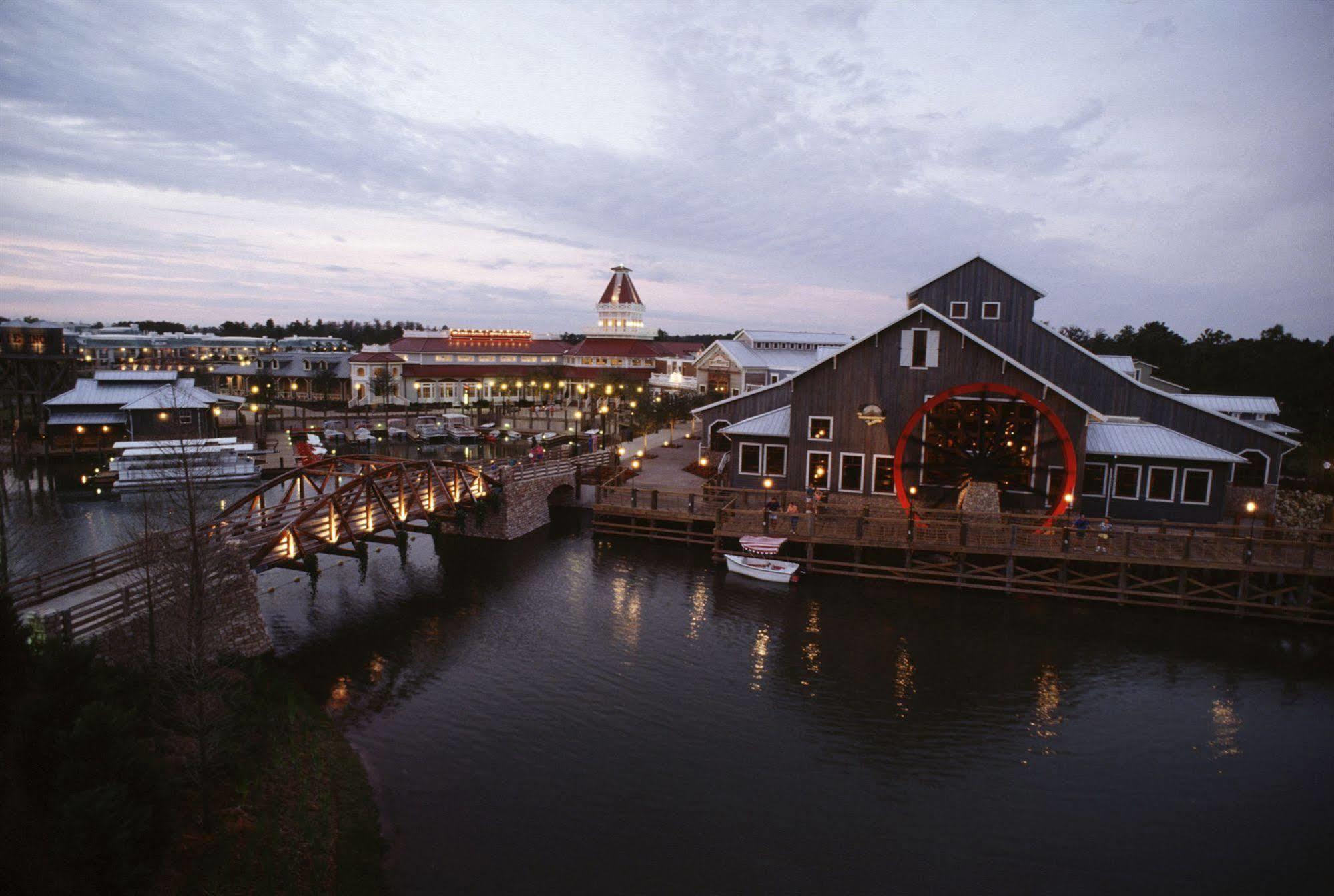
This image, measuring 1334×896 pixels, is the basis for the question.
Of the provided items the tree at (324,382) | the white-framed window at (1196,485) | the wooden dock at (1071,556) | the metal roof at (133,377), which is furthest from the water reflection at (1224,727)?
the tree at (324,382)

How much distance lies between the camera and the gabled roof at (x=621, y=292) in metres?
93.6

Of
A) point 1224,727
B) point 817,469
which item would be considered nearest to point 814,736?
point 1224,727

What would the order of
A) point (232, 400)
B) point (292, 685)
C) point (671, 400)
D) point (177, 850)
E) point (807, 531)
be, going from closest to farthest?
point (177, 850), point (292, 685), point (807, 531), point (232, 400), point (671, 400)

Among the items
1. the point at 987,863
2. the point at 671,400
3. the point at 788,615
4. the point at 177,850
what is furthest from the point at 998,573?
the point at 671,400

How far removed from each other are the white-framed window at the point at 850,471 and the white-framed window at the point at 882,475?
1.61 ft

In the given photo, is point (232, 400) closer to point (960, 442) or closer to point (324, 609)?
point (324, 609)

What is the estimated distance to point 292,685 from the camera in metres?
17.8

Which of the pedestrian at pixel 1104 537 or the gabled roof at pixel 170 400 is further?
the gabled roof at pixel 170 400

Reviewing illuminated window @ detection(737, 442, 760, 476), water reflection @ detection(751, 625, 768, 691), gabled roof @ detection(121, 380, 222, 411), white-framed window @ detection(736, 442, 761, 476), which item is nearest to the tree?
gabled roof @ detection(121, 380, 222, 411)

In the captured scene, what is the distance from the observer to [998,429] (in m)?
28.4

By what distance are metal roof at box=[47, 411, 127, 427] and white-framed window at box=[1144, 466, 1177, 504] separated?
61.8m

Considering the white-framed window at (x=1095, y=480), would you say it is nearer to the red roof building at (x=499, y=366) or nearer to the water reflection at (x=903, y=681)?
the water reflection at (x=903, y=681)

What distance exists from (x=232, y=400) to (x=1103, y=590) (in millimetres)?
56880

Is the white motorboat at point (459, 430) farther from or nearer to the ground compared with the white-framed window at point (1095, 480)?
nearer to the ground
